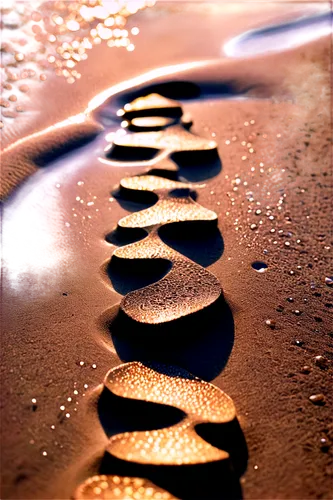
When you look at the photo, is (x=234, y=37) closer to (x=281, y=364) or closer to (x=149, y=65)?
(x=149, y=65)

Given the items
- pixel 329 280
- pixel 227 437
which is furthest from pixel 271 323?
pixel 227 437

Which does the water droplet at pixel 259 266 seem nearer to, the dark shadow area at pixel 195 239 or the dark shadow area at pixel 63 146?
the dark shadow area at pixel 195 239

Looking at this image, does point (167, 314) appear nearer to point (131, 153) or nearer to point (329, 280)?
point (329, 280)

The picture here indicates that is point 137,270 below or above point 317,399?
above

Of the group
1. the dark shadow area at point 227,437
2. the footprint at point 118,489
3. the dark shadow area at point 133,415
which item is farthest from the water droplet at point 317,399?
the footprint at point 118,489

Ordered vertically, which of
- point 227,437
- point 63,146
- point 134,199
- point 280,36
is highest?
point 280,36

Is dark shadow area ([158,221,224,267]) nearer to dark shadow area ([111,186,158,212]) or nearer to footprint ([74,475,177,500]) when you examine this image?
dark shadow area ([111,186,158,212])

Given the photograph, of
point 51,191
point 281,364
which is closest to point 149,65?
point 51,191
